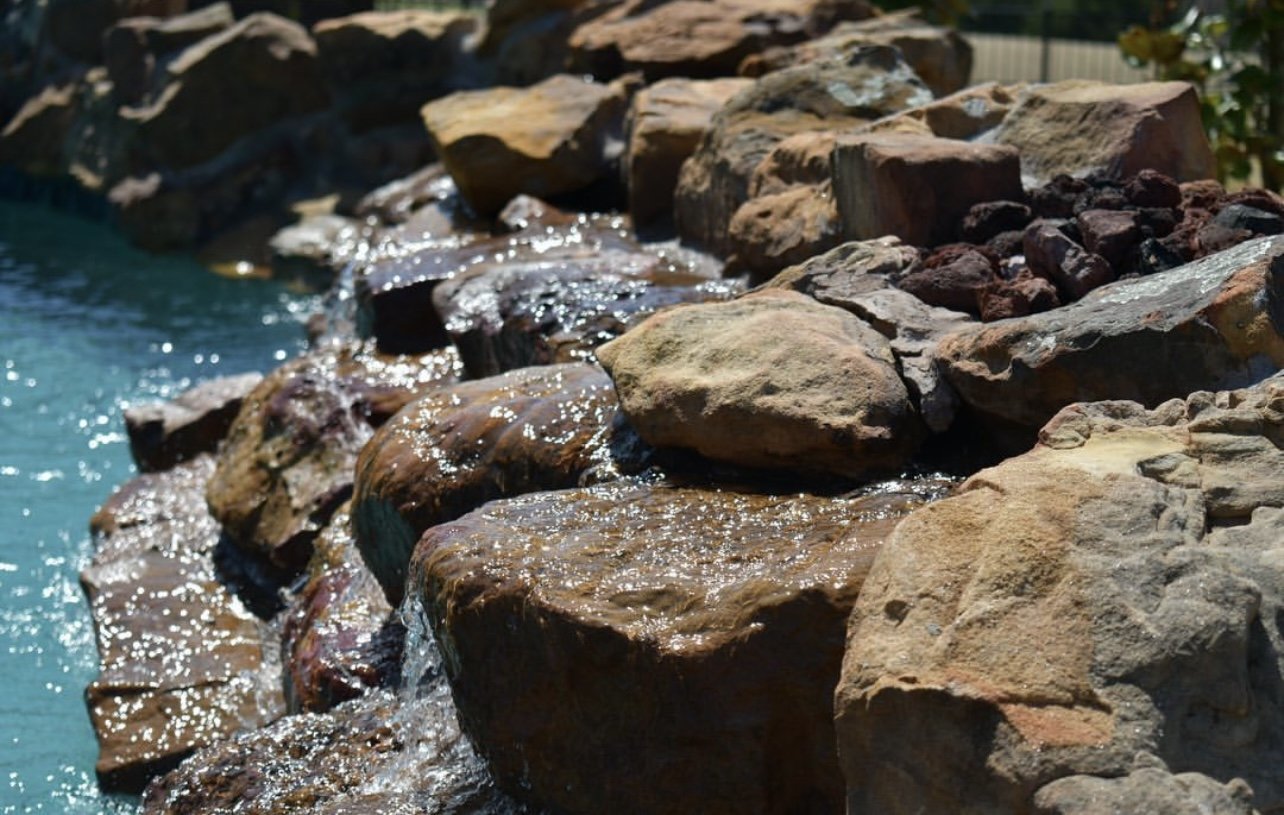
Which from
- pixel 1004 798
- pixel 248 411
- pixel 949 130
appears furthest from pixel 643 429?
pixel 248 411

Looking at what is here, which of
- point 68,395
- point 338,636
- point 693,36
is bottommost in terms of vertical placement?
point 68,395

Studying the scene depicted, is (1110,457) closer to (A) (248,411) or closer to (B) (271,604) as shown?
(B) (271,604)

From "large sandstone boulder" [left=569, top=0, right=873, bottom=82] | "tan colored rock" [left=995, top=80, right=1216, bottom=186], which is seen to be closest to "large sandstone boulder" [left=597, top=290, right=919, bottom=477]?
"tan colored rock" [left=995, top=80, right=1216, bottom=186]

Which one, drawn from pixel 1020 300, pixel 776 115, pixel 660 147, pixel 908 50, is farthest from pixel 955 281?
pixel 908 50

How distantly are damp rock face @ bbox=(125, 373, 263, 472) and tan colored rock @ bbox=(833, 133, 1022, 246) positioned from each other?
3.61 metres

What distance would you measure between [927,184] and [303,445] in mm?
2604

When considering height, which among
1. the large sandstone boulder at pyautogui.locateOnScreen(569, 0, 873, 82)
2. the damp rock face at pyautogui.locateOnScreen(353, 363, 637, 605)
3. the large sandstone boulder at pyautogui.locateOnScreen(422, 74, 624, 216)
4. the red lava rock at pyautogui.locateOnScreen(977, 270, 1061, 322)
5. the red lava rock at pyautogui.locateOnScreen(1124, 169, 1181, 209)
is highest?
the red lava rock at pyautogui.locateOnScreen(1124, 169, 1181, 209)

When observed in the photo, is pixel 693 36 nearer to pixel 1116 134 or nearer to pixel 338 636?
pixel 1116 134

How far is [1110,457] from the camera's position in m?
3.13

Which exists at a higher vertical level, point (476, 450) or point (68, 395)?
point (476, 450)

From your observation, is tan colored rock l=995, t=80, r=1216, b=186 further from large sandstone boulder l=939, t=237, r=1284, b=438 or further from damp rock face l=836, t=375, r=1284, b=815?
damp rock face l=836, t=375, r=1284, b=815

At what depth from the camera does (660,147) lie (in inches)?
291

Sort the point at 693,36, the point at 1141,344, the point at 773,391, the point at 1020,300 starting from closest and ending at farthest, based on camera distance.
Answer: the point at 1141,344 → the point at 773,391 → the point at 1020,300 → the point at 693,36

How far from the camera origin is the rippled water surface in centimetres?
546
